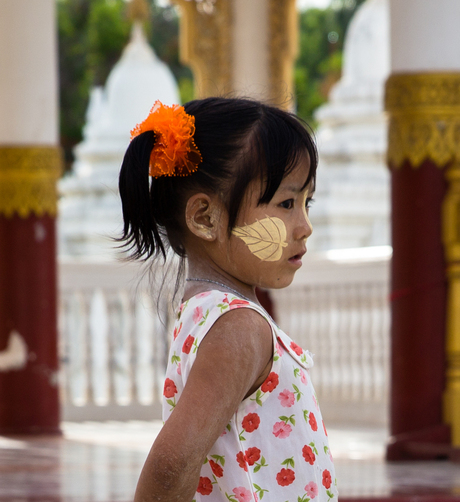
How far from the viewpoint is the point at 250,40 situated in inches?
253

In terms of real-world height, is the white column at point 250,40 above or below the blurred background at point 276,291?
above

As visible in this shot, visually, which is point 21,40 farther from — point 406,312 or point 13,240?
point 406,312

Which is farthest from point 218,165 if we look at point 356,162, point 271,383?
point 356,162

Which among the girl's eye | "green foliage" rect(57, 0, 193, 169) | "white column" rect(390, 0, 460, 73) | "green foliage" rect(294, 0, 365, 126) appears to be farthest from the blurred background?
"green foliage" rect(294, 0, 365, 126)

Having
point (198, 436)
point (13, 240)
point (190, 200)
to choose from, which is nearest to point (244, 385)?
point (198, 436)

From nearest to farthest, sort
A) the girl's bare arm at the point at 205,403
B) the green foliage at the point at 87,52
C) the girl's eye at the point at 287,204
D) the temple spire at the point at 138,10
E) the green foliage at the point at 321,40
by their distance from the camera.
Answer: the girl's bare arm at the point at 205,403 < the girl's eye at the point at 287,204 < the temple spire at the point at 138,10 < the green foliage at the point at 87,52 < the green foliage at the point at 321,40

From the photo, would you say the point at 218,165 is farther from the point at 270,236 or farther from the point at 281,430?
the point at 281,430

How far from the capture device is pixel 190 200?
1.38 meters

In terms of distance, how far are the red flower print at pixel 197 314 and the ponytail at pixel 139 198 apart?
0.12 m

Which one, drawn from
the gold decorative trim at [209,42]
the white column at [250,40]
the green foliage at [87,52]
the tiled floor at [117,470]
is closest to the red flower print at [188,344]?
the tiled floor at [117,470]

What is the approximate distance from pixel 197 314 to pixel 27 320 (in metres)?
4.50

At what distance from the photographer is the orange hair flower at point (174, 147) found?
138 centimetres

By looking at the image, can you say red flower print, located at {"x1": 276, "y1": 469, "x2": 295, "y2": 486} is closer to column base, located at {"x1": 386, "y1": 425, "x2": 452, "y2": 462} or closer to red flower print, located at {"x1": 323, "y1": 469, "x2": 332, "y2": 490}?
red flower print, located at {"x1": 323, "y1": 469, "x2": 332, "y2": 490}

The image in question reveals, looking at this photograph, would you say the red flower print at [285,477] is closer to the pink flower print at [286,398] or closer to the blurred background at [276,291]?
the pink flower print at [286,398]
